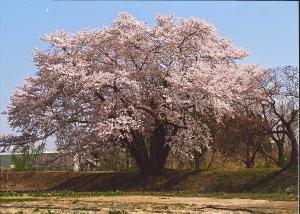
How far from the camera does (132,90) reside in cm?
2606

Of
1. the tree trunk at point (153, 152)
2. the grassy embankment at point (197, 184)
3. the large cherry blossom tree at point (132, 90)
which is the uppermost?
the large cherry blossom tree at point (132, 90)

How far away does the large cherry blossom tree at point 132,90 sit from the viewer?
2595 cm

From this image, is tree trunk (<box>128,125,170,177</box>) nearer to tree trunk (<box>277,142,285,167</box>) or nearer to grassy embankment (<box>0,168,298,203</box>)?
grassy embankment (<box>0,168,298,203</box>)

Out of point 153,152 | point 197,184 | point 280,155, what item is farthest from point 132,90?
point 280,155

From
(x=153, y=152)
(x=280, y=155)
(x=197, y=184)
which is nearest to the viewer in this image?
(x=197, y=184)

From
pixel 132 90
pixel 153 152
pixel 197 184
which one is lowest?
pixel 197 184

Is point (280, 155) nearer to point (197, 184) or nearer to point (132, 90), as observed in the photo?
point (197, 184)

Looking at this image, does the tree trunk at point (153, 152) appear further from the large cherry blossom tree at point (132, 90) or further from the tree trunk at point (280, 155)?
the tree trunk at point (280, 155)

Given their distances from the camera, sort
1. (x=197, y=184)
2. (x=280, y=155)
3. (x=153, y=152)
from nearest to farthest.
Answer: (x=197, y=184)
(x=153, y=152)
(x=280, y=155)

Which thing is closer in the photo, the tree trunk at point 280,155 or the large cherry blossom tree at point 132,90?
the large cherry blossom tree at point 132,90

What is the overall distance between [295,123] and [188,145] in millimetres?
5206

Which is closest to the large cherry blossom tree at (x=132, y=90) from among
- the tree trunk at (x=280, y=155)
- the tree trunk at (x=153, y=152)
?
the tree trunk at (x=153, y=152)

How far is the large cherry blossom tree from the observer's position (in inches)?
1022

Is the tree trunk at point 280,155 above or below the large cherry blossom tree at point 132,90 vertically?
below
